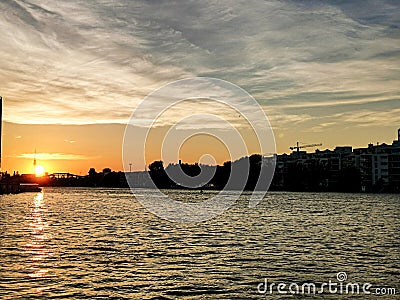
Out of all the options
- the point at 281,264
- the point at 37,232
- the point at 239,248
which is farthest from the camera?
the point at 37,232

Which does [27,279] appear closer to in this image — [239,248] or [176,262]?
[176,262]

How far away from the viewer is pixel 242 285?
3141 cm

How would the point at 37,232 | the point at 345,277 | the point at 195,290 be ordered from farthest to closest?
the point at 37,232 → the point at 345,277 → the point at 195,290

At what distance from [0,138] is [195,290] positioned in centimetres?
15252

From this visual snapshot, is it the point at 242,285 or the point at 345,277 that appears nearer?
the point at 242,285

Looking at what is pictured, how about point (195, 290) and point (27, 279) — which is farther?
point (27, 279)

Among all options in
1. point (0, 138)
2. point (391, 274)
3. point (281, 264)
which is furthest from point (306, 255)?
point (0, 138)

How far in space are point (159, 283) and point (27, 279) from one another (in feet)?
23.7

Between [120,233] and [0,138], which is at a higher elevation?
[0,138]

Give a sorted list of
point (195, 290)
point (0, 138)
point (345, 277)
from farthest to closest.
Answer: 1. point (0, 138)
2. point (345, 277)
3. point (195, 290)

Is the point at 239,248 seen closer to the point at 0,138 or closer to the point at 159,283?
the point at 159,283

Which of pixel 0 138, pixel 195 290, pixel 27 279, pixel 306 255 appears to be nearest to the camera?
pixel 195 290

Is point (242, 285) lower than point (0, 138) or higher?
lower

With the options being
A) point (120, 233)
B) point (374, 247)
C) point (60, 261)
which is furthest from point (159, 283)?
point (120, 233)
